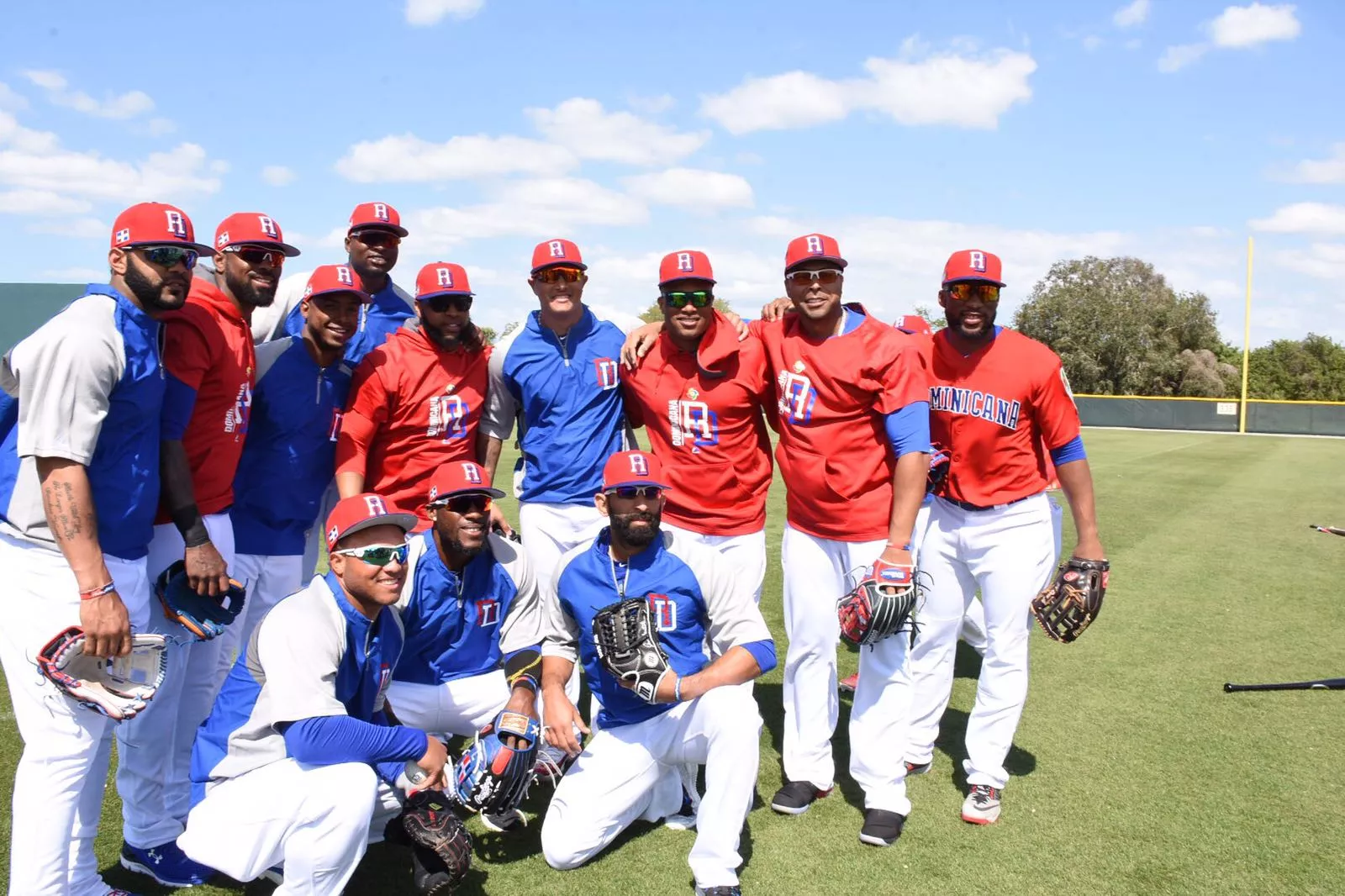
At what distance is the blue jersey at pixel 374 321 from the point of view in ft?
17.2

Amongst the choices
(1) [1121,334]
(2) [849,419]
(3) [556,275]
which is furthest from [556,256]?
(1) [1121,334]

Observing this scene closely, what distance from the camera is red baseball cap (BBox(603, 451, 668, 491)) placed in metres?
4.20

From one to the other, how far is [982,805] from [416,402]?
3.44 meters

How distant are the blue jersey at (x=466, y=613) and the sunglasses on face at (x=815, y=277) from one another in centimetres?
190

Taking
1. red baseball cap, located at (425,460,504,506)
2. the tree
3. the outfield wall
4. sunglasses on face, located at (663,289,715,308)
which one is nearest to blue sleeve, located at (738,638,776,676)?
red baseball cap, located at (425,460,504,506)

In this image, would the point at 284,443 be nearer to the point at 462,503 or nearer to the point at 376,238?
the point at 462,503

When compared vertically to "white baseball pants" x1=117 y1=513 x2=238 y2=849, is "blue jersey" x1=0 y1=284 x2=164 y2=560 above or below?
above

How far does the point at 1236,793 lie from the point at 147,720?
514cm

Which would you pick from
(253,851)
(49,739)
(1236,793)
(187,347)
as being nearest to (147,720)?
(49,739)

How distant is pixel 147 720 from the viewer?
3914 mm

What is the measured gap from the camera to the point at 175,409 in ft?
12.7

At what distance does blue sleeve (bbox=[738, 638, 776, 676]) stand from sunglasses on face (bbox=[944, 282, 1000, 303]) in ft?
6.48

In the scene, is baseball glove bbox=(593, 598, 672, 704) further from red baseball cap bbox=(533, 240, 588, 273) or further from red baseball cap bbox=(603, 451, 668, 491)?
red baseball cap bbox=(533, 240, 588, 273)

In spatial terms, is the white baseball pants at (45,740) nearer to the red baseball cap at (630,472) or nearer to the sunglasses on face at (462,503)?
the sunglasses on face at (462,503)
